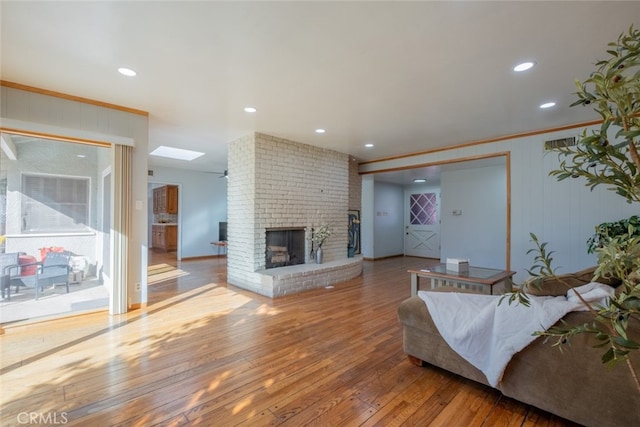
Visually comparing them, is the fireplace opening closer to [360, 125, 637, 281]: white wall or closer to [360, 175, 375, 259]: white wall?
[360, 175, 375, 259]: white wall

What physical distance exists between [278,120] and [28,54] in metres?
2.51

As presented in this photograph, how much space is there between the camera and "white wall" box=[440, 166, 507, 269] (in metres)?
6.83

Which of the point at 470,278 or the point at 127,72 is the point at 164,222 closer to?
the point at 127,72

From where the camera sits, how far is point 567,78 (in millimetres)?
2941

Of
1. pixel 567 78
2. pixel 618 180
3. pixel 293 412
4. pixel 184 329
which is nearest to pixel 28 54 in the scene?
pixel 184 329

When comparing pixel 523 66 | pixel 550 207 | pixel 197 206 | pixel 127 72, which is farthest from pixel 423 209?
pixel 127 72

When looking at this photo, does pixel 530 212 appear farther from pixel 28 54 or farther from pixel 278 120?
Answer: pixel 28 54

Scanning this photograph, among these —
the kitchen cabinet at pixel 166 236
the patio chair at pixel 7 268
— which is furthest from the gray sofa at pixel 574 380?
the kitchen cabinet at pixel 166 236

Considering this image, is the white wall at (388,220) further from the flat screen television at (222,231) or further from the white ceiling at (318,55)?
the white ceiling at (318,55)

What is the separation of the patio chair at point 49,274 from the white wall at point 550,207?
616cm

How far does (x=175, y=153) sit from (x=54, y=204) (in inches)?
124

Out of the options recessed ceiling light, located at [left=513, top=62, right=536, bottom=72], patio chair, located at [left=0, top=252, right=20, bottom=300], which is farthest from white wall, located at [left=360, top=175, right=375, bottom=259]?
patio chair, located at [left=0, top=252, right=20, bottom=300]

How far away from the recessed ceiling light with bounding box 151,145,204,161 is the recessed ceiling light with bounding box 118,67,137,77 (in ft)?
10.8

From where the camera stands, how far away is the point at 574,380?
1.71m
